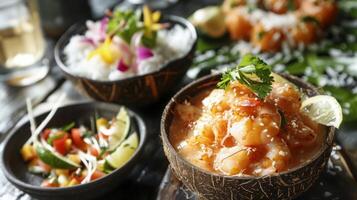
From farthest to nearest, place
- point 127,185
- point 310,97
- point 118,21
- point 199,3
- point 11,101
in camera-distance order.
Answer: point 199,3
point 11,101
point 118,21
point 127,185
point 310,97

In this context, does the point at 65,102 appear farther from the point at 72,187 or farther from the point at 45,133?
the point at 72,187

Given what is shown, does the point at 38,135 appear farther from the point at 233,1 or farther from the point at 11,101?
the point at 233,1

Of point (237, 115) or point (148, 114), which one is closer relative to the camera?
point (237, 115)

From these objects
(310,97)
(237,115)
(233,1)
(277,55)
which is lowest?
(277,55)

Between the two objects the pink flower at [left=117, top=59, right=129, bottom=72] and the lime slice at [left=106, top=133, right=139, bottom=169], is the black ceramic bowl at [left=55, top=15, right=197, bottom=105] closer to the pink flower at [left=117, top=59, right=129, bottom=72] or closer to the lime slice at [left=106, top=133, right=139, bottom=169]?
the pink flower at [left=117, top=59, right=129, bottom=72]

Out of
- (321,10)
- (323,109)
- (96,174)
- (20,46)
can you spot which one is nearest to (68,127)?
(96,174)

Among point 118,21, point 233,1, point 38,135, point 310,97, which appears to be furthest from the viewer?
point 233,1

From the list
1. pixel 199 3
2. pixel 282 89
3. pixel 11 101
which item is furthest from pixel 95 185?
pixel 199 3
